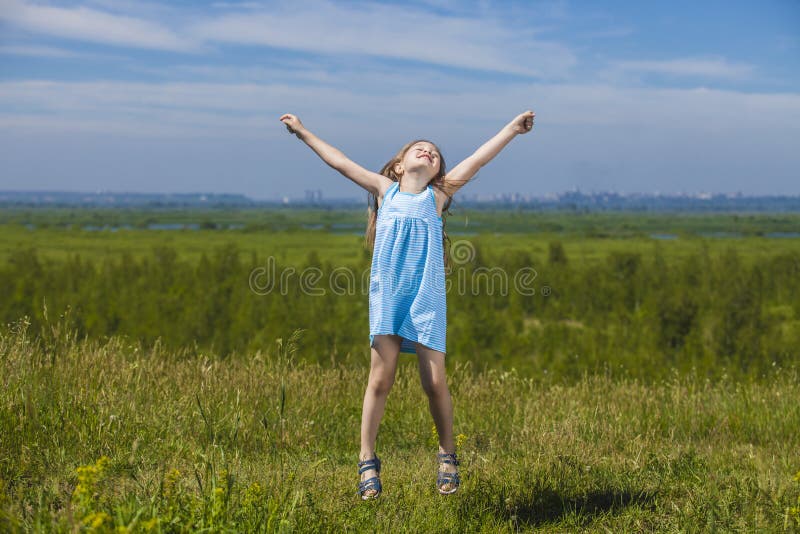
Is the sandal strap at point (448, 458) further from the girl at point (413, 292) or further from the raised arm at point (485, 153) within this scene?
the raised arm at point (485, 153)

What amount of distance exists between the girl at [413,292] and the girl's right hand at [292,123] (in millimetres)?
624

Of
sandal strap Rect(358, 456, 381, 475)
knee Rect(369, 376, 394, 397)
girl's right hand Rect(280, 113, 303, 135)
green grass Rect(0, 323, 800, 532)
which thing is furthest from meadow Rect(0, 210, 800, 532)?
girl's right hand Rect(280, 113, 303, 135)

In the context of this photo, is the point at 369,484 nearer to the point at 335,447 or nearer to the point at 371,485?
the point at 371,485

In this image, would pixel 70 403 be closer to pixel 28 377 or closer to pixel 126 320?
pixel 28 377

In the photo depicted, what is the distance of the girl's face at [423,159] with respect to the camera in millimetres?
4000

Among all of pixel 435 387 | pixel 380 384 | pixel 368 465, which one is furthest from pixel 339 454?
pixel 435 387

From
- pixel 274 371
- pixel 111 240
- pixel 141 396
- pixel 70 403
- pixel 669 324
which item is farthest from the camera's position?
pixel 111 240

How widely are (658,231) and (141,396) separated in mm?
183426

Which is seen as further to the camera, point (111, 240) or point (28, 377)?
point (111, 240)

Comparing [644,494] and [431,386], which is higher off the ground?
[431,386]

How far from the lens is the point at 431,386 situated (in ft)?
12.5

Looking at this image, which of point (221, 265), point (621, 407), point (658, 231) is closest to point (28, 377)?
point (621, 407)

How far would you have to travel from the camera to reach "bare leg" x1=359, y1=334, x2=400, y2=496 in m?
3.79

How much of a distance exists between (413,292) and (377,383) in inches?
20.2
